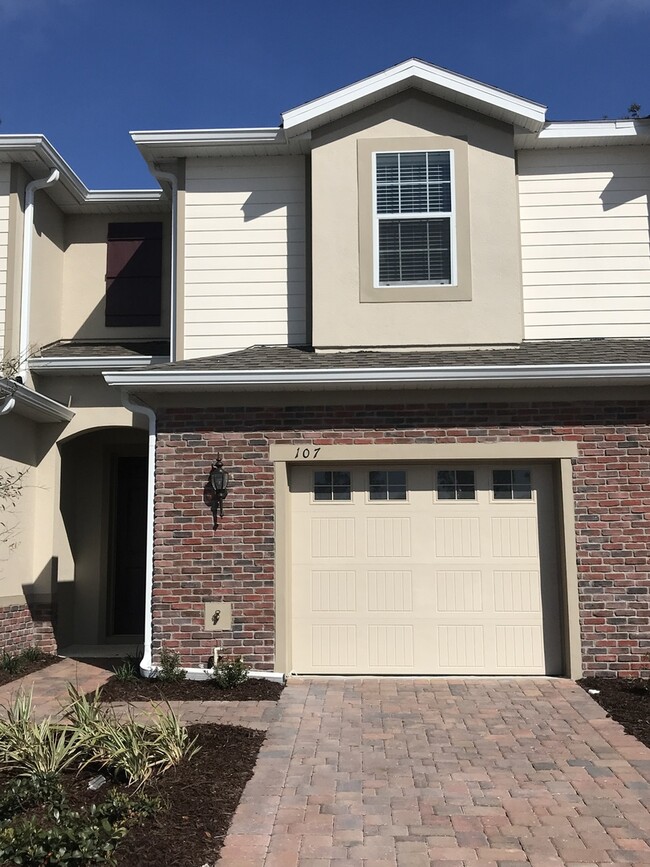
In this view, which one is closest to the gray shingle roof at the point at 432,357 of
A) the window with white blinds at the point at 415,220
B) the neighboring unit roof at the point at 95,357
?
the window with white blinds at the point at 415,220

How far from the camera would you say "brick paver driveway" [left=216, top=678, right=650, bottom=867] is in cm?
433

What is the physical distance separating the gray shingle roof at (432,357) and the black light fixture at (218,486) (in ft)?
3.53

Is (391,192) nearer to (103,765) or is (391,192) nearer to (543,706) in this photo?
(543,706)

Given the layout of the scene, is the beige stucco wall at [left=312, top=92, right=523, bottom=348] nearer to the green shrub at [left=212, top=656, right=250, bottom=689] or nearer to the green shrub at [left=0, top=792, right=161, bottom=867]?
the green shrub at [left=212, top=656, right=250, bottom=689]

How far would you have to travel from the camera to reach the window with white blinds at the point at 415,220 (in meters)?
9.51

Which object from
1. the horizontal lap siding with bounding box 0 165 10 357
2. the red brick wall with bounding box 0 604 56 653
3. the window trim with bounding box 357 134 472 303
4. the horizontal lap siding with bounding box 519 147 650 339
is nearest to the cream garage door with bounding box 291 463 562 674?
the window trim with bounding box 357 134 472 303

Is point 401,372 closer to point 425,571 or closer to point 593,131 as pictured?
point 425,571

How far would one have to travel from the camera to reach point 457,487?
8.47 m

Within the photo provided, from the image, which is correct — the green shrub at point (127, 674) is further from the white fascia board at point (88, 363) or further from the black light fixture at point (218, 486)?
the white fascia board at point (88, 363)

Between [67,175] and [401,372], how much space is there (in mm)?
5922

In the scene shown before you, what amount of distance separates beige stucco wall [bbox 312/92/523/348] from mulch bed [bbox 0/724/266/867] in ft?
16.6

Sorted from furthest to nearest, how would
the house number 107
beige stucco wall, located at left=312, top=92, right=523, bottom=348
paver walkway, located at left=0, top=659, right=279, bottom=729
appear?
beige stucco wall, located at left=312, top=92, right=523, bottom=348
the house number 107
paver walkway, located at left=0, top=659, right=279, bottom=729

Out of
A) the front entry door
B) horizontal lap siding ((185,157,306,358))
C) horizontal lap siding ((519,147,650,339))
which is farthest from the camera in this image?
the front entry door

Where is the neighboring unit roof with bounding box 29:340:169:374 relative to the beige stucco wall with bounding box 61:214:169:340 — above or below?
below
